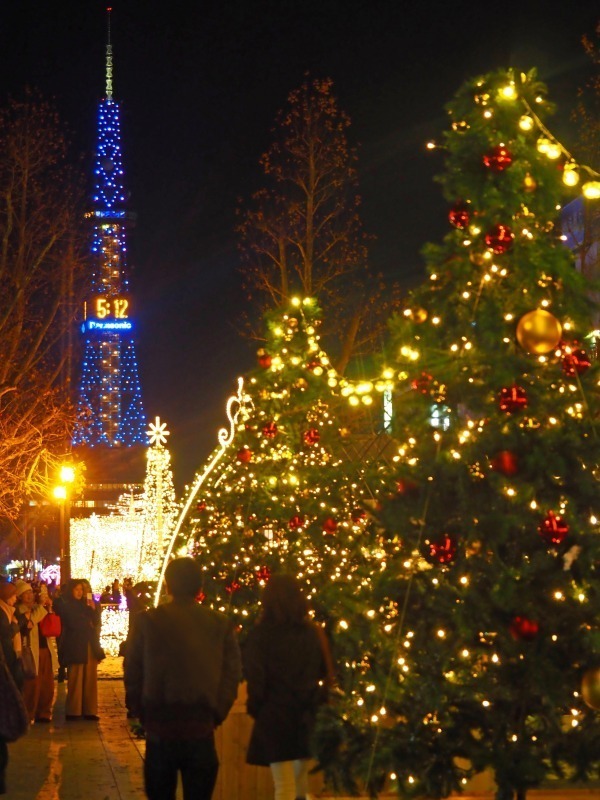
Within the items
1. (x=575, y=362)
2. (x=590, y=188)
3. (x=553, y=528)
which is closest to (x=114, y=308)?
(x=590, y=188)

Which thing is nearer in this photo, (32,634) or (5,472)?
(32,634)

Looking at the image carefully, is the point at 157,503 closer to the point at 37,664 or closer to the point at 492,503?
the point at 37,664

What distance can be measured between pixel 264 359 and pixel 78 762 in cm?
494

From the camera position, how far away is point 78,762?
1373 cm

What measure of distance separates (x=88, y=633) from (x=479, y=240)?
35.6ft

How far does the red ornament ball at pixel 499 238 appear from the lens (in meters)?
8.20

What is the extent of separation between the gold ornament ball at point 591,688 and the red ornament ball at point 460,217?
2694mm

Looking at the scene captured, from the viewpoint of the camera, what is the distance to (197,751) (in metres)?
7.31

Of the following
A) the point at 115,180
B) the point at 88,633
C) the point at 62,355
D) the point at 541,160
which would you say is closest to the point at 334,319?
the point at 62,355

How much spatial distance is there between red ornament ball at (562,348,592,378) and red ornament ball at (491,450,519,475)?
24.4 inches

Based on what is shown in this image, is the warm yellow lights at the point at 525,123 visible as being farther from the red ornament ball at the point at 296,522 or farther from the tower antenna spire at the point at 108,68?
the tower antenna spire at the point at 108,68

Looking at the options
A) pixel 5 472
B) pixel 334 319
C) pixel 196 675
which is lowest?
pixel 196 675

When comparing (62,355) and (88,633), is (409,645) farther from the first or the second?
(62,355)

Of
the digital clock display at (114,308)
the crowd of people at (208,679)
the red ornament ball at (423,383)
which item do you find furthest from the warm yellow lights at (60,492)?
the digital clock display at (114,308)
